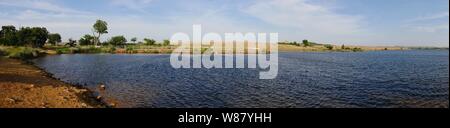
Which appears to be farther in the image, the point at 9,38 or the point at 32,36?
the point at 9,38

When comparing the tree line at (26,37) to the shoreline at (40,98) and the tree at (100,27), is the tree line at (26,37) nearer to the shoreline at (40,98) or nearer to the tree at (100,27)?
the tree at (100,27)

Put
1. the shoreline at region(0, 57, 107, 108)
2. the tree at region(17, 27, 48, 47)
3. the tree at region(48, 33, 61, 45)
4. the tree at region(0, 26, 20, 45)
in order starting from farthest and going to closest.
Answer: the tree at region(48, 33, 61, 45), the tree at region(0, 26, 20, 45), the tree at region(17, 27, 48, 47), the shoreline at region(0, 57, 107, 108)

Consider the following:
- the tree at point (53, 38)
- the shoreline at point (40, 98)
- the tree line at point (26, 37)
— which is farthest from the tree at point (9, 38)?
the shoreline at point (40, 98)

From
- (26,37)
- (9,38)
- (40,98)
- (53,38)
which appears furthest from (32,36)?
(40,98)

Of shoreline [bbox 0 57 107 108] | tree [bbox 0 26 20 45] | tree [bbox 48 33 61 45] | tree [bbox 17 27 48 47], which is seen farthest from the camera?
tree [bbox 48 33 61 45]

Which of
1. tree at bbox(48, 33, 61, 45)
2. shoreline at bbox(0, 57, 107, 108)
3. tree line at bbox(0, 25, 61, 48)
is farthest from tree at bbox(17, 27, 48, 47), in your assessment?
shoreline at bbox(0, 57, 107, 108)

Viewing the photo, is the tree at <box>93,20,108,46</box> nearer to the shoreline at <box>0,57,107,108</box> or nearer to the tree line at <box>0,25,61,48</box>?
the tree line at <box>0,25,61,48</box>

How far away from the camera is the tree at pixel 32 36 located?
468 ft

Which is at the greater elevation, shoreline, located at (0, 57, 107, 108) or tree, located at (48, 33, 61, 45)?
tree, located at (48, 33, 61, 45)

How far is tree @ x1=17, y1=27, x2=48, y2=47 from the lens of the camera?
468 feet

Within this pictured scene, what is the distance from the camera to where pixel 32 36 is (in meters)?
144

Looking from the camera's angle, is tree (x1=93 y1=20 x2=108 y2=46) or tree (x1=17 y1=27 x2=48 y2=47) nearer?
tree (x1=17 y1=27 x2=48 y2=47)

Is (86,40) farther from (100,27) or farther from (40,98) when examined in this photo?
(40,98)
